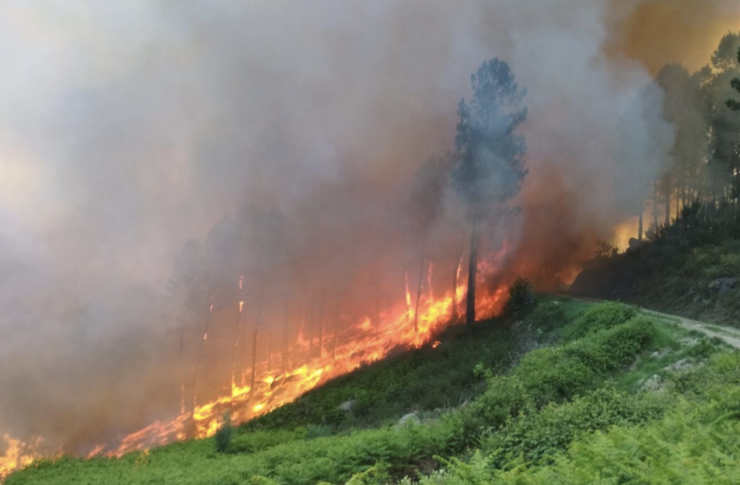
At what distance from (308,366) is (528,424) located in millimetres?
23501

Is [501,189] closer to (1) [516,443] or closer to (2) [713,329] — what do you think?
(2) [713,329]

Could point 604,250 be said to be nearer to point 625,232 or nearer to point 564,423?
point 625,232

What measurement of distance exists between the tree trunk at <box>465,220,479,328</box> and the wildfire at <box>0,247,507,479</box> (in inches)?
67.2

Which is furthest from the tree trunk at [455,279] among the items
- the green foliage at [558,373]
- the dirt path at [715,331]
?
the green foliage at [558,373]

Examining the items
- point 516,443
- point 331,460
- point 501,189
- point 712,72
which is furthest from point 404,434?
point 712,72

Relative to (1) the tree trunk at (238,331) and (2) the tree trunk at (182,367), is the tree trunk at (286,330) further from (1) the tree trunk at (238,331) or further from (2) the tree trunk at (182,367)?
(2) the tree trunk at (182,367)

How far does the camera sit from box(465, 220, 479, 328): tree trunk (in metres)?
26.3

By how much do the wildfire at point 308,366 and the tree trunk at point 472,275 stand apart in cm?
171

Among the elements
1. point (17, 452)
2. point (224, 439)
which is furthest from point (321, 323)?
point (17, 452)

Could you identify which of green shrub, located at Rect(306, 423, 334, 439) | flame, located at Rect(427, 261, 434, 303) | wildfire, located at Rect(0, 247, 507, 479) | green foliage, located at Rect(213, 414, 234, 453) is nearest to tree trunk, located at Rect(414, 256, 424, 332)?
wildfire, located at Rect(0, 247, 507, 479)

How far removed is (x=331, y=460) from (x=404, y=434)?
5.65ft

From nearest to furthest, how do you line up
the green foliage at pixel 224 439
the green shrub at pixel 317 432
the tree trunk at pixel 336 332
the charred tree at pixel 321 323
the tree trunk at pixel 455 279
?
the green foliage at pixel 224 439
the green shrub at pixel 317 432
the tree trunk at pixel 455 279
the tree trunk at pixel 336 332
the charred tree at pixel 321 323

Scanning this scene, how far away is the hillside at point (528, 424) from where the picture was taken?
4379mm

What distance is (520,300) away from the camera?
77.6 ft
